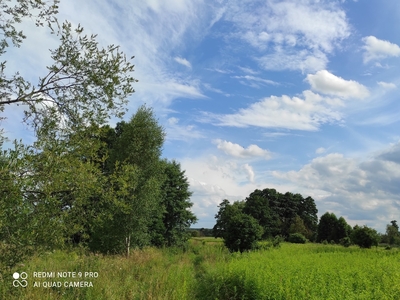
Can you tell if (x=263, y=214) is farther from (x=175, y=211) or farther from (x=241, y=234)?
(x=241, y=234)

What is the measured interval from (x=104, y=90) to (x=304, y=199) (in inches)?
2772

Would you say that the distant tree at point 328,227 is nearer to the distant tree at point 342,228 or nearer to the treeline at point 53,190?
the distant tree at point 342,228

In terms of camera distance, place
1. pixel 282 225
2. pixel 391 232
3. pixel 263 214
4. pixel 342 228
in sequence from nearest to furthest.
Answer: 1. pixel 391 232
2. pixel 342 228
3. pixel 263 214
4. pixel 282 225

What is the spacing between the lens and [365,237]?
2778cm

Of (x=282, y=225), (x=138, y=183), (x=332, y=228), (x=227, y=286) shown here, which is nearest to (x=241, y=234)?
(x=138, y=183)

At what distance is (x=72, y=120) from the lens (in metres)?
5.66

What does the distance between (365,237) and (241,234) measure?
12173mm

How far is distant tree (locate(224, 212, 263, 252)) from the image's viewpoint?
24625mm

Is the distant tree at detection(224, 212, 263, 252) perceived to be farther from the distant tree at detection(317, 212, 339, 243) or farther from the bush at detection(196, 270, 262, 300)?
the distant tree at detection(317, 212, 339, 243)

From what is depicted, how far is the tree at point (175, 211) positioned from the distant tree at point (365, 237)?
15.4m

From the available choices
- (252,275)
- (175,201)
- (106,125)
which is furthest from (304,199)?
(106,125)

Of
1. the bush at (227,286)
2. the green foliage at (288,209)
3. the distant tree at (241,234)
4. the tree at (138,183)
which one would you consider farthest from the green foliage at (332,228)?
the bush at (227,286)

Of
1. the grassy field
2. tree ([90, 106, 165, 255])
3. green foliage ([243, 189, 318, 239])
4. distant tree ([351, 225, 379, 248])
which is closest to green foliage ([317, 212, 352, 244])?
green foliage ([243, 189, 318, 239])

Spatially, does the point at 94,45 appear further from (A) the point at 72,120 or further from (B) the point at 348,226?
(B) the point at 348,226
